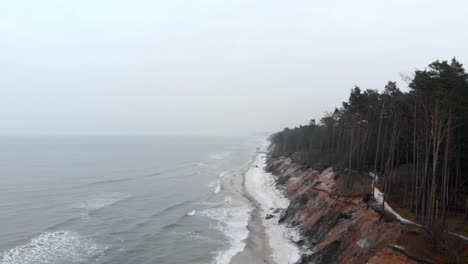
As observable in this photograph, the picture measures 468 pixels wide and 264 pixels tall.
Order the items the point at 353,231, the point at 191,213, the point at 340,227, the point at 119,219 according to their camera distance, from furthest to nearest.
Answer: the point at 191,213 → the point at 119,219 → the point at 340,227 → the point at 353,231

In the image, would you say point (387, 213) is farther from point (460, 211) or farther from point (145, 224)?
point (145, 224)

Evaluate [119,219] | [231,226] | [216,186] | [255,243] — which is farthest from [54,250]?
[216,186]

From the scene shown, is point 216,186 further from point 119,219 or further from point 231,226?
point 231,226

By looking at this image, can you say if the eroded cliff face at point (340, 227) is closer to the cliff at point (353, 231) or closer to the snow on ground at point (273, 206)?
the cliff at point (353, 231)

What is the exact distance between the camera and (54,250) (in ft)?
121

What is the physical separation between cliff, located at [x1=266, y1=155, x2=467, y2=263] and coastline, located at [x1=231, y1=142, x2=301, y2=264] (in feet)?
4.81

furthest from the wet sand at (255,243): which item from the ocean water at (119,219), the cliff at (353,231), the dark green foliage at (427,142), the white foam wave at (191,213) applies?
the dark green foliage at (427,142)

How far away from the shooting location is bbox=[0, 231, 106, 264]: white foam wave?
112 ft

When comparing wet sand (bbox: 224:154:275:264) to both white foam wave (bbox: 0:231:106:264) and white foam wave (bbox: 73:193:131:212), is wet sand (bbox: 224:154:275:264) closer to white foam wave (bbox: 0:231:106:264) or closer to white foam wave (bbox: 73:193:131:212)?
white foam wave (bbox: 0:231:106:264)

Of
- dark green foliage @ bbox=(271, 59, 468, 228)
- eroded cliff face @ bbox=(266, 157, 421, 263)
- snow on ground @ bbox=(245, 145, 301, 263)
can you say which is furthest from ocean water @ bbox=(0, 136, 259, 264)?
dark green foliage @ bbox=(271, 59, 468, 228)

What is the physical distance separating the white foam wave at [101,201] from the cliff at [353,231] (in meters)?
27.8

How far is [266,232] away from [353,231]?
12.4 metres

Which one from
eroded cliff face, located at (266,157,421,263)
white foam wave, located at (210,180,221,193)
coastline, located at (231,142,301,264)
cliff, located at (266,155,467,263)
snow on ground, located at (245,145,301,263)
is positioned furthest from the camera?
white foam wave, located at (210,180,221,193)

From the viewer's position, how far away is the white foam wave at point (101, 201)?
56.2 m
